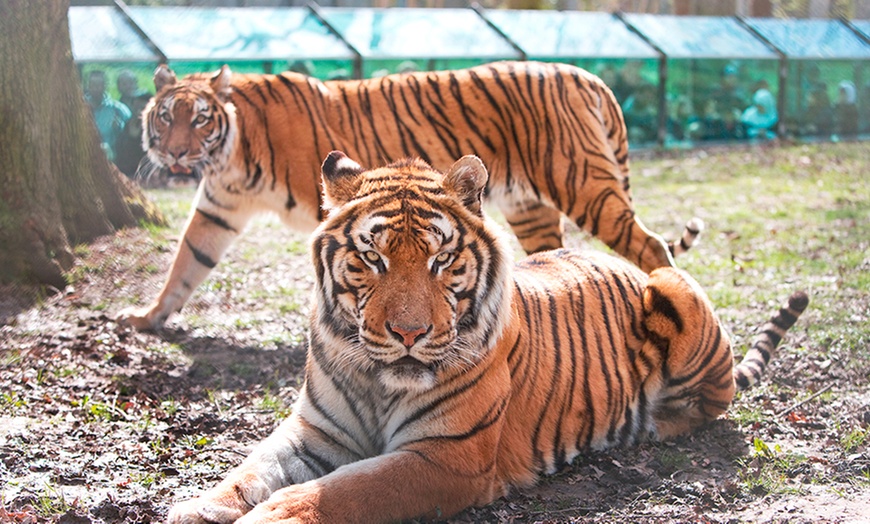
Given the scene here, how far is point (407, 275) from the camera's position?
2910 mm

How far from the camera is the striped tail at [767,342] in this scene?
4258 mm

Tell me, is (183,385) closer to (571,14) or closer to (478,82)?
(478,82)

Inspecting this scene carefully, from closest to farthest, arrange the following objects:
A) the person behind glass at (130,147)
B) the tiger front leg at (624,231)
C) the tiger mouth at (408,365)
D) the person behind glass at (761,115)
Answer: the tiger mouth at (408,365) < the tiger front leg at (624,231) < the person behind glass at (130,147) < the person behind glass at (761,115)

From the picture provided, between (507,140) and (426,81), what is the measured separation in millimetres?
657

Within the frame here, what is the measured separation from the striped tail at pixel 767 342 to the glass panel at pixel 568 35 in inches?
366

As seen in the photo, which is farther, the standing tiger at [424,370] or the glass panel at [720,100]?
the glass panel at [720,100]

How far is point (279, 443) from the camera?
10.4 ft

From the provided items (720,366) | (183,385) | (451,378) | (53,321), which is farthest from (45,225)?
(720,366)

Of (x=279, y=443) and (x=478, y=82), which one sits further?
(x=478, y=82)

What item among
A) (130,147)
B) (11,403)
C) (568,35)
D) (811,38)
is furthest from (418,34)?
(11,403)

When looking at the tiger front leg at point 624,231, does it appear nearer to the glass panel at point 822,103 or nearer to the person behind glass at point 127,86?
the person behind glass at point 127,86

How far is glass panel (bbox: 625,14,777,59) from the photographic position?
1449 cm

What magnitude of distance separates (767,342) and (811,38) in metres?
13.1

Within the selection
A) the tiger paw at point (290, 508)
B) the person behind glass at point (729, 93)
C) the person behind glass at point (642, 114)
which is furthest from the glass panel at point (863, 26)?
the tiger paw at point (290, 508)
